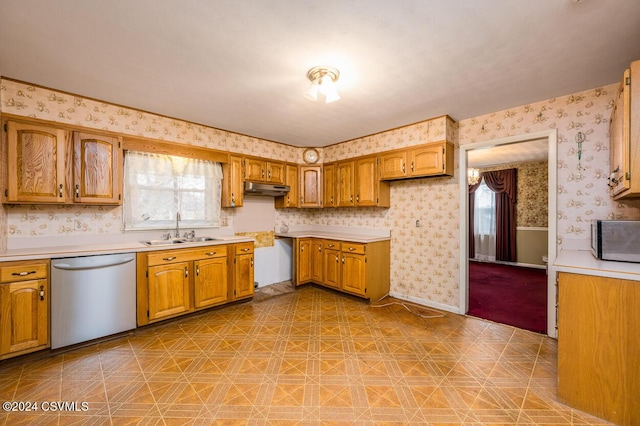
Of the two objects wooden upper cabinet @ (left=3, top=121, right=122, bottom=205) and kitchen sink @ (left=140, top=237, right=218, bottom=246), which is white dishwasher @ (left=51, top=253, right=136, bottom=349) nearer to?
kitchen sink @ (left=140, top=237, right=218, bottom=246)

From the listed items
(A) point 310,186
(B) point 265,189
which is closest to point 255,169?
(B) point 265,189

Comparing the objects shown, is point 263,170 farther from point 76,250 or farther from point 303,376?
point 303,376

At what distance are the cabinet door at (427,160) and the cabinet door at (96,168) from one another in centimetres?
350

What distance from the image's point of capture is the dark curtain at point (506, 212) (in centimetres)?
614

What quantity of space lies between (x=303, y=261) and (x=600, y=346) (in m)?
3.34

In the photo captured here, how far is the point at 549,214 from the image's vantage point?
2.78 m

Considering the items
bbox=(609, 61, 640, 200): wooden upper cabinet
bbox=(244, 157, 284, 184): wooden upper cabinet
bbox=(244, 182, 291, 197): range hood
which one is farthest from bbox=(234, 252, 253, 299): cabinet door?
bbox=(609, 61, 640, 200): wooden upper cabinet

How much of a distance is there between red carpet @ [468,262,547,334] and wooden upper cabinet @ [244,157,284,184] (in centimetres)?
337

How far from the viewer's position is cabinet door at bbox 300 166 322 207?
4598mm

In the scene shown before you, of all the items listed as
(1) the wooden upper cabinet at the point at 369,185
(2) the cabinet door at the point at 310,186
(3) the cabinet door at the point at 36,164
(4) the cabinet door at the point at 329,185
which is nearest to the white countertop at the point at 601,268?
(1) the wooden upper cabinet at the point at 369,185

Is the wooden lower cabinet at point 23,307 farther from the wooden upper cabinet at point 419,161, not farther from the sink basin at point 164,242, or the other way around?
the wooden upper cabinet at point 419,161

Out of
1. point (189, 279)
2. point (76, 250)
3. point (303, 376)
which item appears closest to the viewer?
point (303, 376)

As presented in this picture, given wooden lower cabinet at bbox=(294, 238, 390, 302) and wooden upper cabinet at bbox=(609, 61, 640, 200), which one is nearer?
wooden upper cabinet at bbox=(609, 61, 640, 200)

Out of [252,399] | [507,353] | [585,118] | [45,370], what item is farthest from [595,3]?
[45,370]
